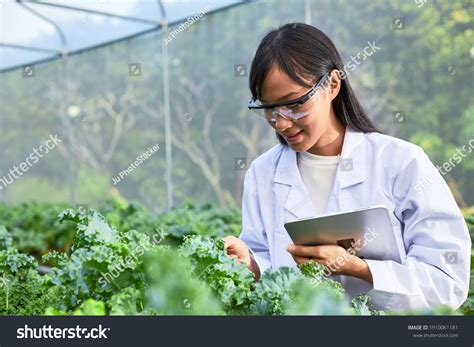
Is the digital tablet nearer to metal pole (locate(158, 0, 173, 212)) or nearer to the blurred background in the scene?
the blurred background

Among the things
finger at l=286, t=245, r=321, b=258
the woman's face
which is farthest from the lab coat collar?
finger at l=286, t=245, r=321, b=258

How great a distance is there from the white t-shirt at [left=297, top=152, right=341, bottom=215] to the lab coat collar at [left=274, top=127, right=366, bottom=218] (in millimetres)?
36

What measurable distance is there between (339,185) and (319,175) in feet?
0.44

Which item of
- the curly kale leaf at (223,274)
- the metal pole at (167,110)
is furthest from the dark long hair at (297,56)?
the metal pole at (167,110)

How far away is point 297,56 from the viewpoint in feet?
6.98

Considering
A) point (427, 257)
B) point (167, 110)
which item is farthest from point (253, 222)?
point (167, 110)

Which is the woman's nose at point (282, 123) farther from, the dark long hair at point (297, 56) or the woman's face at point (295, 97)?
the dark long hair at point (297, 56)

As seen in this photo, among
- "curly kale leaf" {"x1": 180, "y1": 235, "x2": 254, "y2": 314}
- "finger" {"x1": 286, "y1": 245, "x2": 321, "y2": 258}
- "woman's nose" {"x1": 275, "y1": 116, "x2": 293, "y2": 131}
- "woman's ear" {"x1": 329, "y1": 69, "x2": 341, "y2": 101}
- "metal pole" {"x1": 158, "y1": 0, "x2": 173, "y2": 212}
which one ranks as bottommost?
"curly kale leaf" {"x1": 180, "y1": 235, "x2": 254, "y2": 314}

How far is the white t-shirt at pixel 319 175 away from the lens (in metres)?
2.42

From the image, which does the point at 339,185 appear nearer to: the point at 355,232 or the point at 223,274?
the point at 355,232

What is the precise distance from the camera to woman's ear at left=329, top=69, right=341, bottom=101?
7.32 feet

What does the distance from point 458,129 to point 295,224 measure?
18.5 ft

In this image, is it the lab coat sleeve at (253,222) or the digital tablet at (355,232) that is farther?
the lab coat sleeve at (253,222)
